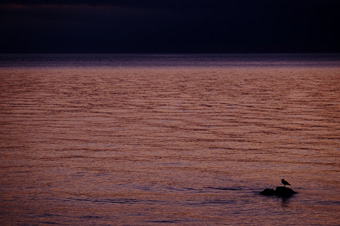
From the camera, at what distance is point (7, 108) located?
34.8 meters

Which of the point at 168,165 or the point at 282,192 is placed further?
the point at 168,165

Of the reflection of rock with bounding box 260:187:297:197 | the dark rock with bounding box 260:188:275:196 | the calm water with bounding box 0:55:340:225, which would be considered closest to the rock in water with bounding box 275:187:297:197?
the reflection of rock with bounding box 260:187:297:197

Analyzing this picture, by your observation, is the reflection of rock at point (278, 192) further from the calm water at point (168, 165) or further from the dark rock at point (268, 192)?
the calm water at point (168, 165)

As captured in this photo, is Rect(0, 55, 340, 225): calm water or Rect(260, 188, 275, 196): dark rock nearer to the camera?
Rect(0, 55, 340, 225): calm water

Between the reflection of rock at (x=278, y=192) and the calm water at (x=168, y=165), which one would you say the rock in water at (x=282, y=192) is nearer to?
the reflection of rock at (x=278, y=192)

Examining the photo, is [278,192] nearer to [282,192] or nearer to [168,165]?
[282,192]

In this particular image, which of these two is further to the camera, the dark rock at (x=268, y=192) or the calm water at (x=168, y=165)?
the dark rock at (x=268, y=192)

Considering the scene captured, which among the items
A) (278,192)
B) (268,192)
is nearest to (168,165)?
(268,192)

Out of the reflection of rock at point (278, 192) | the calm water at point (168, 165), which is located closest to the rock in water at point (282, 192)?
the reflection of rock at point (278, 192)

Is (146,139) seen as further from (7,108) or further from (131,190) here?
(7,108)

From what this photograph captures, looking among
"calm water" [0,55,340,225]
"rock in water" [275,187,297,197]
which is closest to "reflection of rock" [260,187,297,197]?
"rock in water" [275,187,297,197]

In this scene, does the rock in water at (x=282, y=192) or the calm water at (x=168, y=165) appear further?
the rock in water at (x=282, y=192)

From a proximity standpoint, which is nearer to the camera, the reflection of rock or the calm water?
the calm water

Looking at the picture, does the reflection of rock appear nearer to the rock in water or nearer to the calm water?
the rock in water
